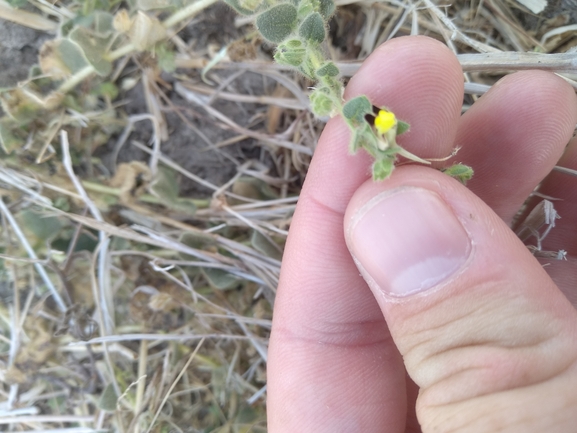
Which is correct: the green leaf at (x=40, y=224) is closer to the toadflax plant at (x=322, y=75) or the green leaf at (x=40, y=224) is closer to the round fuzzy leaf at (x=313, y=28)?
the toadflax plant at (x=322, y=75)

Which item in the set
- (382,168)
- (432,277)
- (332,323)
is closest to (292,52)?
(382,168)

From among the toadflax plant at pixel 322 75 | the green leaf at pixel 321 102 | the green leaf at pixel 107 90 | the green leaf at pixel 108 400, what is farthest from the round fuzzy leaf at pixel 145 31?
the green leaf at pixel 108 400

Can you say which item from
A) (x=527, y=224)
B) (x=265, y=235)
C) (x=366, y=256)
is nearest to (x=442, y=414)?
(x=366, y=256)

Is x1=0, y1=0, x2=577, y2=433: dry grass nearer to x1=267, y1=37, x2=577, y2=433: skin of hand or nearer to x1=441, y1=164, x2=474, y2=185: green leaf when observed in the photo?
x1=267, y1=37, x2=577, y2=433: skin of hand

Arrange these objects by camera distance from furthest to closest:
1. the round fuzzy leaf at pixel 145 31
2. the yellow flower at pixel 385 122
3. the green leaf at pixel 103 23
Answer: the green leaf at pixel 103 23 < the round fuzzy leaf at pixel 145 31 < the yellow flower at pixel 385 122

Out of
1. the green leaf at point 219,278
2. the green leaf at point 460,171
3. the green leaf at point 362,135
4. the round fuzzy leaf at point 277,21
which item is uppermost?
the round fuzzy leaf at point 277,21

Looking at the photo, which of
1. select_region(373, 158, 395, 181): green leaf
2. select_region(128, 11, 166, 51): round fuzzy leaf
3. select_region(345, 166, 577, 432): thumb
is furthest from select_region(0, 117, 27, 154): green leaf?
select_region(373, 158, 395, 181): green leaf

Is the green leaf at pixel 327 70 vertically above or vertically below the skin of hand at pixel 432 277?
above

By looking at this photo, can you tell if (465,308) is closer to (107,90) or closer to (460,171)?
(460,171)
